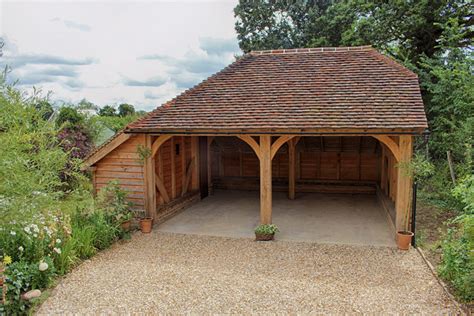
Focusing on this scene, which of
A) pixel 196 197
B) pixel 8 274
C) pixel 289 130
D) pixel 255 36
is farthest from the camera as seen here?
pixel 255 36

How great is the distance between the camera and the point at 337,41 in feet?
56.9

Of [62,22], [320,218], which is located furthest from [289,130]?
[62,22]

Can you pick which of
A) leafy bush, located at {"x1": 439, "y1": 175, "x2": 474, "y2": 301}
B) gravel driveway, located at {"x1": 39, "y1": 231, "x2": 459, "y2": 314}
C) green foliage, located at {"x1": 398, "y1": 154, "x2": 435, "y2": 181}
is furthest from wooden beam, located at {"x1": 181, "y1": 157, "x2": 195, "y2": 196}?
leafy bush, located at {"x1": 439, "y1": 175, "x2": 474, "y2": 301}

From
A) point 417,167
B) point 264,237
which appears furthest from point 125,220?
point 417,167

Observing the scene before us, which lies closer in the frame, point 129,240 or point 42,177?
point 42,177

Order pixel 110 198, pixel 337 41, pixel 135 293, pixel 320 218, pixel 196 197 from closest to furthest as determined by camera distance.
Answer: pixel 135 293 → pixel 110 198 → pixel 320 218 → pixel 196 197 → pixel 337 41

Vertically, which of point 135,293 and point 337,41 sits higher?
point 337,41

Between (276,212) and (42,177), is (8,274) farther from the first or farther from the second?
(276,212)

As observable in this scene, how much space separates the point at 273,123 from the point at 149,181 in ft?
10.6

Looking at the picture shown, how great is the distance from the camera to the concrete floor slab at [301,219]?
8039 mm

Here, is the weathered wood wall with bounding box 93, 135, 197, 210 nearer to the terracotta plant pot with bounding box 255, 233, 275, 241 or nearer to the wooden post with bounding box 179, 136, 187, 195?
the wooden post with bounding box 179, 136, 187, 195

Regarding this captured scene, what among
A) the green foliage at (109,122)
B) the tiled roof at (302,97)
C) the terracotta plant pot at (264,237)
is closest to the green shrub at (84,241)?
the tiled roof at (302,97)

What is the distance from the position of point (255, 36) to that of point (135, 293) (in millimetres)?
17733

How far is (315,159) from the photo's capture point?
13.0 m
